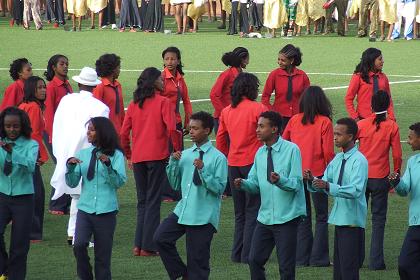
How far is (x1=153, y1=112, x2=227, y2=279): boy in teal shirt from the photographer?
33.4 feet

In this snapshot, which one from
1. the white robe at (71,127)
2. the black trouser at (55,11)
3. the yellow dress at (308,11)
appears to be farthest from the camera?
the black trouser at (55,11)

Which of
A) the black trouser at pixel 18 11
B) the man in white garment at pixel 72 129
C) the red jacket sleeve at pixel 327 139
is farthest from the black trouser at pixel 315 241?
the black trouser at pixel 18 11

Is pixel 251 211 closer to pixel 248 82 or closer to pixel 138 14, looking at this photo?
pixel 248 82

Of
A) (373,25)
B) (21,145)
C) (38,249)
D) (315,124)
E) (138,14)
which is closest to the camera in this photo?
(21,145)

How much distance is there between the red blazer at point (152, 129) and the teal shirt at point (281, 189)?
1.88m

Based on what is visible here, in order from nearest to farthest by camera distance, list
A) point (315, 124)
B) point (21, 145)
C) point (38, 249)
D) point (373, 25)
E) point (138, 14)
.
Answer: point (21, 145)
point (315, 124)
point (38, 249)
point (373, 25)
point (138, 14)

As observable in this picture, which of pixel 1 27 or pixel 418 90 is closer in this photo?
pixel 418 90

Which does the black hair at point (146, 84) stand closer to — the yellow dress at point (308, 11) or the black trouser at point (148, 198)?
the black trouser at point (148, 198)

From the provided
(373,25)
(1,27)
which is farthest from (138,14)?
(373,25)

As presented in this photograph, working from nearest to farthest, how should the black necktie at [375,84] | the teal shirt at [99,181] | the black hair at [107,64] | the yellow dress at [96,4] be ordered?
the teal shirt at [99,181] → the black hair at [107,64] → the black necktie at [375,84] → the yellow dress at [96,4]

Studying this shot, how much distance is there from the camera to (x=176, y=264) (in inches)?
413

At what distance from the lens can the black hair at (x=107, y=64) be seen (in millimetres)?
13039

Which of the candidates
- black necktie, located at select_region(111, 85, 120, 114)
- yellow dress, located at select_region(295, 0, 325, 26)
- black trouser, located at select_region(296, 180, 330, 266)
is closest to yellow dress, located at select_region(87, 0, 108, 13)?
yellow dress, located at select_region(295, 0, 325, 26)

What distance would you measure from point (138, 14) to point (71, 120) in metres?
29.5
